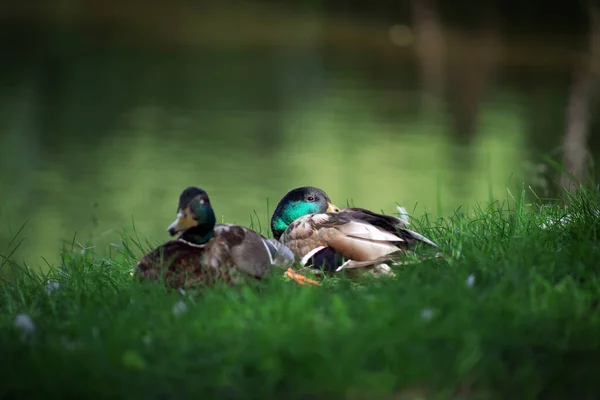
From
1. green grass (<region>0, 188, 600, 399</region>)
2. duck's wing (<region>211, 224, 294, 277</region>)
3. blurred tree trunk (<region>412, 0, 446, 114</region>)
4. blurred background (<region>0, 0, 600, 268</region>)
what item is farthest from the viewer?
blurred tree trunk (<region>412, 0, 446, 114</region>)

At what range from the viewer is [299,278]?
480 cm

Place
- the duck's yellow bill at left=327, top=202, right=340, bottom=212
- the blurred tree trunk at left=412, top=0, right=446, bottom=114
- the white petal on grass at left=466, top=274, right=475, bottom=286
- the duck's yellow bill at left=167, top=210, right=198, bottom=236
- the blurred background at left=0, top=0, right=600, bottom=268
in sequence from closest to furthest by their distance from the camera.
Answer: the white petal on grass at left=466, top=274, right=475, bottom=286
the duck's yellow bill at left=167, top=210, right=198, bottom=236
the duck's yellow bill at left=327, top=202, right=340, bottom=212
the blurred background at left=0, top=0, right=600, bottom=268
the blurred tree trunk at left=412, top=0, right=446, bottom=114

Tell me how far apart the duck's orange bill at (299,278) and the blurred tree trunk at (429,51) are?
19.4m

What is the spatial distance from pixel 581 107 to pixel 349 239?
56.1ft

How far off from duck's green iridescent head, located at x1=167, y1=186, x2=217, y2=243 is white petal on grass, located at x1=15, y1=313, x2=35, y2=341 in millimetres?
686

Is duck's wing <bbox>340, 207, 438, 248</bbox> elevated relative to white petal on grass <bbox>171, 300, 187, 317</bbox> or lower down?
elevated

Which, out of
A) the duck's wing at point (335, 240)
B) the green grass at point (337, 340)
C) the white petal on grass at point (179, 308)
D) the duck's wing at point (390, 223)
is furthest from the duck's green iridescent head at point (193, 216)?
the duck's wing at point (390, 223)

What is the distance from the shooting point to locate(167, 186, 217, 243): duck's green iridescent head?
4527mm

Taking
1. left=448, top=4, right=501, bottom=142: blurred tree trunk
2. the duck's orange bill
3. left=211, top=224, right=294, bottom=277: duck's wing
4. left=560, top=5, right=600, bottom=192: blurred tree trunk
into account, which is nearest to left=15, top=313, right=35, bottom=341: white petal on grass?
left=211, top=224, right=294, bottom=277: duck's wing

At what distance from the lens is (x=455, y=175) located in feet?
56.8

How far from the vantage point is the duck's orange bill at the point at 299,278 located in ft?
15.5

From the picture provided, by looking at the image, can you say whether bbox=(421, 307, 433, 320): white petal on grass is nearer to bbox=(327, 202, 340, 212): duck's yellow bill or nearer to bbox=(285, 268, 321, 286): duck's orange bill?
bbox=(285, 268, 321, 286): duck's orange bill

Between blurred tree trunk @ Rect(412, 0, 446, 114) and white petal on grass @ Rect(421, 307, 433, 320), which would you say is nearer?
white petal on grass @ Rect(421, 307, 433, 320)

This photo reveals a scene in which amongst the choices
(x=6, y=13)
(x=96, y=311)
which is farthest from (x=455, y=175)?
(x=6, y=13)
